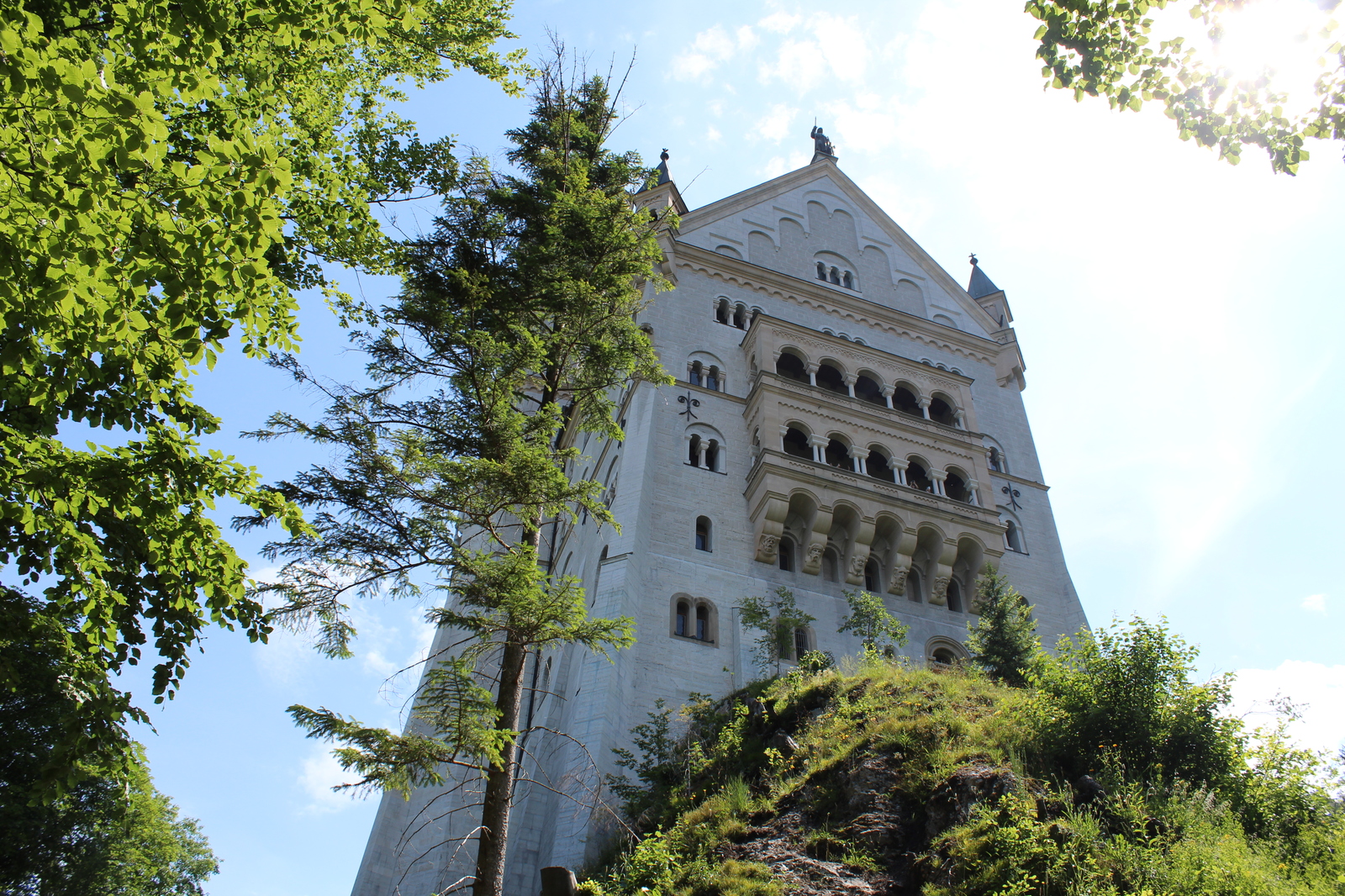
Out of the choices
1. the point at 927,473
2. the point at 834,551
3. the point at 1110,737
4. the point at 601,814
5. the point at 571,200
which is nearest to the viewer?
the point at 1110,737

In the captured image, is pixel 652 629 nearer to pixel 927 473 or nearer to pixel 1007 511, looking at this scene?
pixel 927 473

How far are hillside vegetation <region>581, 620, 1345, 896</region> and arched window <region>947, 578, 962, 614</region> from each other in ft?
30.1

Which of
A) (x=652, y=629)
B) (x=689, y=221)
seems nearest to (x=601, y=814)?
(x=652, y=629)

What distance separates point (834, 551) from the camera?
25.8 m

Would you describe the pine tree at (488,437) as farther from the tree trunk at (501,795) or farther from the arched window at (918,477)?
the arched window at (918,477)

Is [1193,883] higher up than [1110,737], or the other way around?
[1110,737]

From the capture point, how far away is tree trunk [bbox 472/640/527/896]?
31.2ft

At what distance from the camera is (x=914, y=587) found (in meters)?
26.3

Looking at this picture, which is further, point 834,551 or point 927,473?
point 927,473

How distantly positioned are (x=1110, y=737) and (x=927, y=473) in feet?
49.2

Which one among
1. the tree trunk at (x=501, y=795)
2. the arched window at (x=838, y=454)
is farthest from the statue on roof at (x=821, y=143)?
the tree trunk at (x=501, y=795)

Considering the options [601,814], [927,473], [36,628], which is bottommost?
[36,628]

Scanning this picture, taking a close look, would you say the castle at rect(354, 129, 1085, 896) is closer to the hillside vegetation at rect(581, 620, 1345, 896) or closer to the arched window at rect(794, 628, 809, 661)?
the arched window at rect(794, 628, 809, 661)

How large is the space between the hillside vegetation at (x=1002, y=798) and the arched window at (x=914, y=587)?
345 inches
